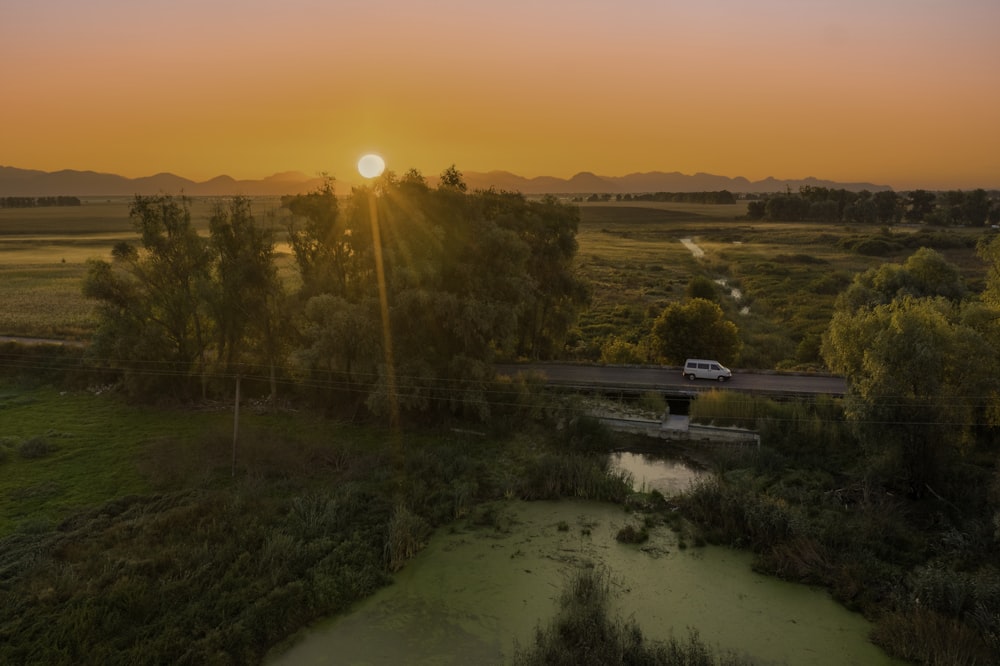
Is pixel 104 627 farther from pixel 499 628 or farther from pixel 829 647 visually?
pixel 829 647

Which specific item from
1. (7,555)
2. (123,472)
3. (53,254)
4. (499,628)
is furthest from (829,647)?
(53,254)

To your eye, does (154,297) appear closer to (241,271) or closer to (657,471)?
(241,271)

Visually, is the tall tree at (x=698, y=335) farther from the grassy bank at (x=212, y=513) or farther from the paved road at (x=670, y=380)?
the grassy bank at (x=212, y=513)

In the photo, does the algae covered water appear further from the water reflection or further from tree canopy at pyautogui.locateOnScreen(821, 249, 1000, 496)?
tree canopy at pyautogui.locateOnScreen(821, 249, 1000, 496)

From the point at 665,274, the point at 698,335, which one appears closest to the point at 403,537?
the point at 698,335

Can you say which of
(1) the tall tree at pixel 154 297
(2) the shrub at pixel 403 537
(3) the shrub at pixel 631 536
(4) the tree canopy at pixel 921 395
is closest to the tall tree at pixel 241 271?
(1) the tall tree at pixel 154 297
